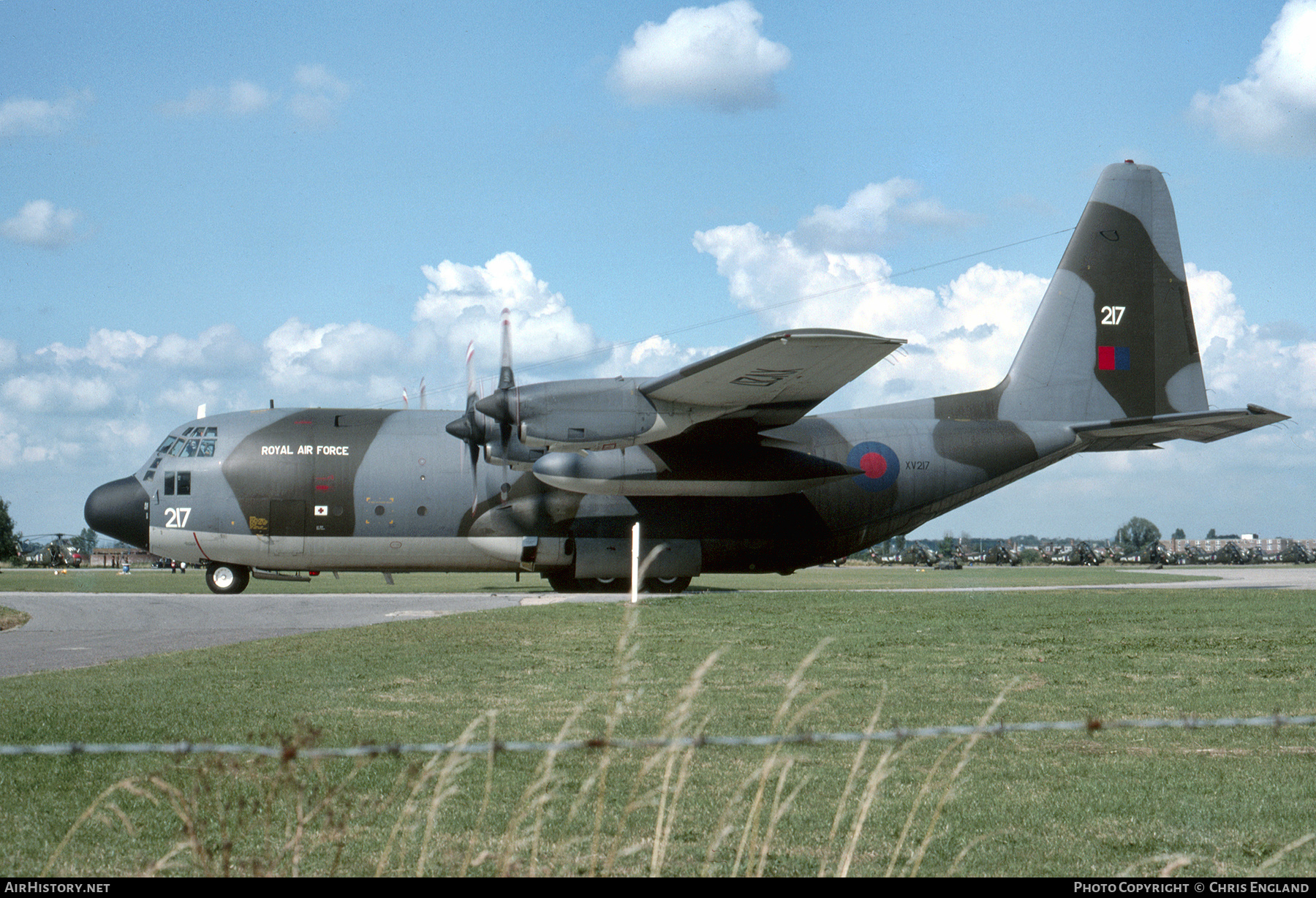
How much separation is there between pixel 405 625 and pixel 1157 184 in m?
23.1

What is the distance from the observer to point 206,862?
3.74 m

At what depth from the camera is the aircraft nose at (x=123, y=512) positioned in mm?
24734

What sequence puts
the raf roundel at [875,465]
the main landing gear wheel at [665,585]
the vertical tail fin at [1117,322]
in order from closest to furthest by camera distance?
the raf roundel at [875,465] → the main landing gear wheel at [665,585] → the vertical tail fin at [1117,322]

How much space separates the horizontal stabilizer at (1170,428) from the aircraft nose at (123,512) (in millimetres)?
23003

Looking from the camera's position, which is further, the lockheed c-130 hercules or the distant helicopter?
the distant helicopter

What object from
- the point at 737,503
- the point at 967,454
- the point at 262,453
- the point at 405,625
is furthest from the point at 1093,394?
the point at 262,453

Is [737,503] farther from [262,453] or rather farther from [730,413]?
[262,453]

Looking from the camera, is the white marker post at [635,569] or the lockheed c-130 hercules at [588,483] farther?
the lockheed c-130 hercules at [588,483]

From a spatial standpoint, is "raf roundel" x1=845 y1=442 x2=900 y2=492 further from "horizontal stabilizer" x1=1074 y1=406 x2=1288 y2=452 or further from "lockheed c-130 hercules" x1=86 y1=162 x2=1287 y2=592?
"horizontal stabilizer" x1=1074 y1=406 x2=1288 y2=452

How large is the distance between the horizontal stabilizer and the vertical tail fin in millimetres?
871

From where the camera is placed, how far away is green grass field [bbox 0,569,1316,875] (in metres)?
5.03

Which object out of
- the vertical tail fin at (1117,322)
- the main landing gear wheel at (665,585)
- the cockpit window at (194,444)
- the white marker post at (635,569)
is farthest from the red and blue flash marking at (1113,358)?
the cockpit window at (194,444)

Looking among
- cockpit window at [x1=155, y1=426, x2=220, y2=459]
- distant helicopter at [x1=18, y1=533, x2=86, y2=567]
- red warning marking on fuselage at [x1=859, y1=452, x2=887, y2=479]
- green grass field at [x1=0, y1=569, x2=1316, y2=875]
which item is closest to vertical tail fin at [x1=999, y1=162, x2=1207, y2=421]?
red warning marking on fuselage at [x1=859, y1=452, x2=887, y2=479]

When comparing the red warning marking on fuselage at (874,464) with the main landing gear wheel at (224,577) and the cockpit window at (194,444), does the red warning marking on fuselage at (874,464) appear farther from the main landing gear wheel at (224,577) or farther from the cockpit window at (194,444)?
the main landing gear wheel at (224,577)
